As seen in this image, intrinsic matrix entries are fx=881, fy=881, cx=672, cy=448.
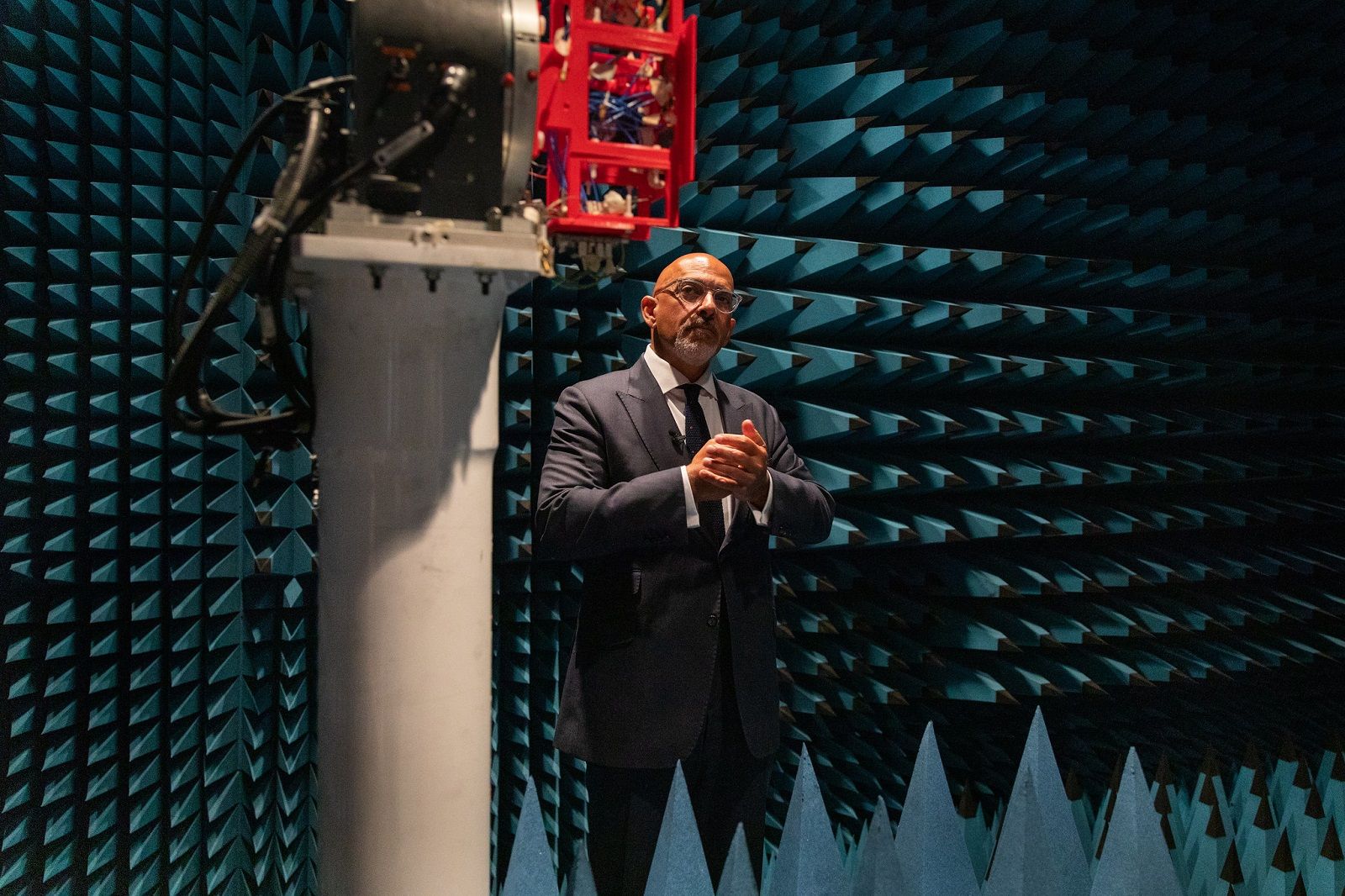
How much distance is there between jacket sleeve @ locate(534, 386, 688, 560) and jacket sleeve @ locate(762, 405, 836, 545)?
167mm

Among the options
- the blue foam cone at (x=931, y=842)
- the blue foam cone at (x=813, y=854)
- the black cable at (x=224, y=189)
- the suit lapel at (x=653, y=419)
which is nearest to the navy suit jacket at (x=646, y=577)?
the suit lapel at (x=653, y=419)

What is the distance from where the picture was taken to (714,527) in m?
1.56

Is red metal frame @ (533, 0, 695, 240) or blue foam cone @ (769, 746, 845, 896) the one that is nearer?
red metal frame @ (533, 0, 695, 240)

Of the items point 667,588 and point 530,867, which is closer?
point 530,867

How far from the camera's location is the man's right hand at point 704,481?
1.38m

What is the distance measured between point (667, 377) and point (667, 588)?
386mm

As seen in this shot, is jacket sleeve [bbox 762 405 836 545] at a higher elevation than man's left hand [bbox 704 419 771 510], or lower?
lower

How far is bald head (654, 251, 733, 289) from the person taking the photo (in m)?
1.55

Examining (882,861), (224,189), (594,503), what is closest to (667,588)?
(594,503)

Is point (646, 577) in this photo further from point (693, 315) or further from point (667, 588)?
point (693, 315)

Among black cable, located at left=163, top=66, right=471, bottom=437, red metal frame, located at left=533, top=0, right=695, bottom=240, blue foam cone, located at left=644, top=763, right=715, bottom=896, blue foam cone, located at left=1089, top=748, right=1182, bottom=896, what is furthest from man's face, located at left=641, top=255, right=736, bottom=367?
blue foam cone, located at left=1089, top=748, right=1182, bottom=896

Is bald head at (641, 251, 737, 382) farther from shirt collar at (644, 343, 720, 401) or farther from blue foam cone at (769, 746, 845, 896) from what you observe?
blue foam cone at (769, 746, 845, 896)

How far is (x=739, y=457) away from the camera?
4.50 ft

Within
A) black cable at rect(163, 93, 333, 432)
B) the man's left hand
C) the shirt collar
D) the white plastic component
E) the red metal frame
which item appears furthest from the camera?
the shirt collar
